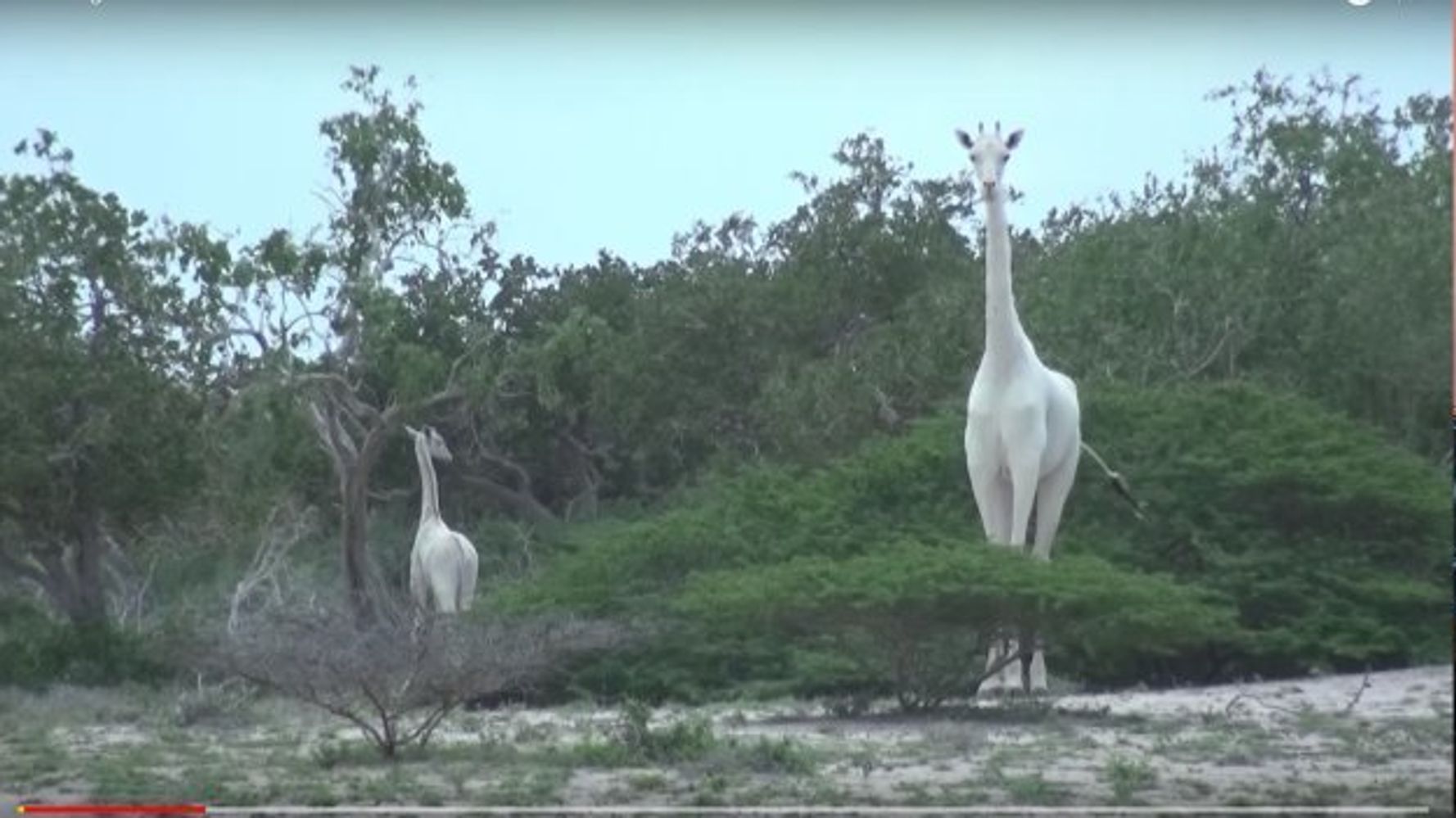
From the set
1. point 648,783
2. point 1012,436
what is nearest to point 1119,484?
point 1012,436

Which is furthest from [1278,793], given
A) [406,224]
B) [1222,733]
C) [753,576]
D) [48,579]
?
[48,579]

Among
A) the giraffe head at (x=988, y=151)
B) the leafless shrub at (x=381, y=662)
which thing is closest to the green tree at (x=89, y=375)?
the leafless shrub at (x=381, y=662)

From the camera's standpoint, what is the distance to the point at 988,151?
15.6 metres

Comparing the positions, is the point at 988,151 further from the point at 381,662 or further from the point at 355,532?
the point at 355,532

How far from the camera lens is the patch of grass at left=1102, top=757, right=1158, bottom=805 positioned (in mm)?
11289

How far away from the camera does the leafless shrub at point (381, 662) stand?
14.0 metres

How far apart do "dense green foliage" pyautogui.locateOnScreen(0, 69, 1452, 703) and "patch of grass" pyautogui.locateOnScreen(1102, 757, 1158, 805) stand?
3296 millimetres

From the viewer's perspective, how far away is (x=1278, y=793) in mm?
11320

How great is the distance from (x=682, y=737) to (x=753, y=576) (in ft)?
9.37

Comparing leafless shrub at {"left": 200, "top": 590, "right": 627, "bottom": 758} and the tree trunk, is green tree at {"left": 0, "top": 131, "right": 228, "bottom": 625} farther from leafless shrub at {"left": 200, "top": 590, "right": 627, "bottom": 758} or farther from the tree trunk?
leafless shrub at {"left": 200, "top": 590, "right": 627, "bottom": 758}

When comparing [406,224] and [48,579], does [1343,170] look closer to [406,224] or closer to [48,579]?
[406,224]

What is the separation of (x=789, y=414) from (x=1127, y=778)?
14.7m

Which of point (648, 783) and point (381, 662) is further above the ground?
point (381, 662)

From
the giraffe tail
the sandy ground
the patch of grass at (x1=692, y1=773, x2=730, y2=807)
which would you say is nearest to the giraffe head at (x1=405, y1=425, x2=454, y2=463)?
the sandy ground
